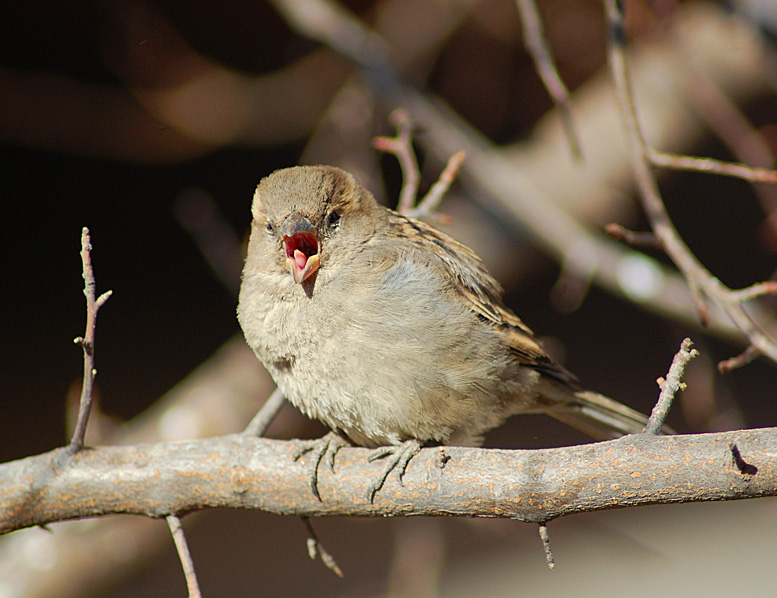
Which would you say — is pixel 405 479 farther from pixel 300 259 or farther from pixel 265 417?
pixel 300 259

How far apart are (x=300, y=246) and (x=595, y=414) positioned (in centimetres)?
123

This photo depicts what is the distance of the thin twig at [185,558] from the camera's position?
74.5 inches

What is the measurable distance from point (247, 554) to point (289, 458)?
3777mm

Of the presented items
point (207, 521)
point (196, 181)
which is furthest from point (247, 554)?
point (196, 181)

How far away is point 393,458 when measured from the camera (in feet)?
7.00

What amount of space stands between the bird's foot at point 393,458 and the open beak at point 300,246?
0.60 metres

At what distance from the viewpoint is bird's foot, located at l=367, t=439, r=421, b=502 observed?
2072 mm

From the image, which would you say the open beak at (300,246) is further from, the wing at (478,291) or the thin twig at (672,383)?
the thin twig at (672,383)

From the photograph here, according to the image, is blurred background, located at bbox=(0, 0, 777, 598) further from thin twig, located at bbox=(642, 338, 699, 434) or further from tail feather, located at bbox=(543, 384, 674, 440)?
thin twig, located at bbox=(642, 338, 699, 434)

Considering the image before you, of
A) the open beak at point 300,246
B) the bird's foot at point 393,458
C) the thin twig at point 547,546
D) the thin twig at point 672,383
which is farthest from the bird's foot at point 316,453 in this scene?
the thin twig at point 672,383

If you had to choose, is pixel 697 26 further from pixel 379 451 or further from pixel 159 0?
pixel 379 451

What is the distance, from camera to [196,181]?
5.53 m

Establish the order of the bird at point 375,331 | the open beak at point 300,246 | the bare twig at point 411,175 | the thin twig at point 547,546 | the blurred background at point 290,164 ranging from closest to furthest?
the thin twig at point 547,546, the bird at point 375,331, the open beak at point 300,246, the bare twig at point 411,175, the blurred background at point 290,164

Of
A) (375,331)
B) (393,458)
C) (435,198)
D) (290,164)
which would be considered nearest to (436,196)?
(435,198)
